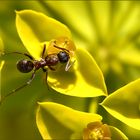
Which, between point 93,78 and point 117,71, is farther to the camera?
point 117,71

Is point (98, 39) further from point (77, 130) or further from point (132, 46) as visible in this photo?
point (77, 130)

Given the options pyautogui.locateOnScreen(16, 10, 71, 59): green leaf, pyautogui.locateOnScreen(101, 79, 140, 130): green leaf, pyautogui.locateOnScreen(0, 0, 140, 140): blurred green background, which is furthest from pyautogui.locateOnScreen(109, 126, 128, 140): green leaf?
pyautogui.locateOnScreen(16, 10, 71, 59): green leaf

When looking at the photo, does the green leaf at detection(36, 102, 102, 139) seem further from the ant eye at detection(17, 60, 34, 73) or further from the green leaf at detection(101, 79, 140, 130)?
the ant eye at detection(17, 60, 34, 73)

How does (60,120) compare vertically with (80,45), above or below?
below

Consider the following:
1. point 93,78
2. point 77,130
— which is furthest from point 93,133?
point 93,78

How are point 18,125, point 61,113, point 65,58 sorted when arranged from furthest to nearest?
point 18,125
point 65,58
point 61,113

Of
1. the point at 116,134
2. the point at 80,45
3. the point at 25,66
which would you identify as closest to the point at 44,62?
the point at 25,66

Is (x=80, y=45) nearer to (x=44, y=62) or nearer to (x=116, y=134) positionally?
(x=44, y=62)
